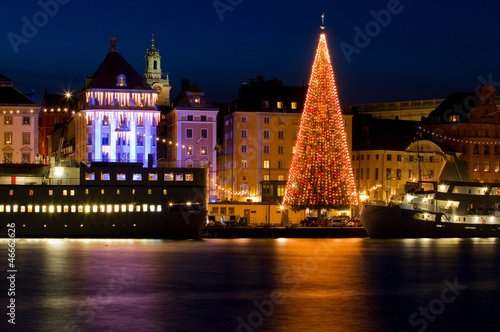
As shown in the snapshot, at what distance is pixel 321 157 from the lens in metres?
81.4

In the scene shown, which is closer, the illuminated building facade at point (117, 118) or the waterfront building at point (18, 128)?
the illuminated building facade at point (117, 118)

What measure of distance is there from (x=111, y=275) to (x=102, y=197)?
27.0 meters

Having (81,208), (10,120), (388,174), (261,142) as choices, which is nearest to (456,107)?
(388,174)

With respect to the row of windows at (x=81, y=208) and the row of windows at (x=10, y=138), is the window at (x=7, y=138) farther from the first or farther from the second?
the row of windows at (x=81, y=208)

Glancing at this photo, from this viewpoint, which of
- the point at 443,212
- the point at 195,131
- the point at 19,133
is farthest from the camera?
the point at 195,131

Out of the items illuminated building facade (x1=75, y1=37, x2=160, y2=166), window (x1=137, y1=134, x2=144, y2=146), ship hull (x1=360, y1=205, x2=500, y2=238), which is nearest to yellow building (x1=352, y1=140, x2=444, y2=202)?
ship hull (x1=360, y1=205, x2=500, y2=238)

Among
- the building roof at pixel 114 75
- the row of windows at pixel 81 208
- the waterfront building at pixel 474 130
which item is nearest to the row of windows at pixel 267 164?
the building roof at pixel 114 75

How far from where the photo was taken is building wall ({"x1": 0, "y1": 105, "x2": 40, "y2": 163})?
101250 mm

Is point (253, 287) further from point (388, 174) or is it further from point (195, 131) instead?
point (388, 174)

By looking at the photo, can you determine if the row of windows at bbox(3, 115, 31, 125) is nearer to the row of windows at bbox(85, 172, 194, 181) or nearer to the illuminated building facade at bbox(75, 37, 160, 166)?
the illuminated building facade at bbox(75, 37, 160, 166)

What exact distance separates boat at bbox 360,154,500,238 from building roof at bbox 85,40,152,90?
31.8 metres

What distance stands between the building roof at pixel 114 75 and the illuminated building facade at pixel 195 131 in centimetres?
465

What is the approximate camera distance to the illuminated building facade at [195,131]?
102625mm

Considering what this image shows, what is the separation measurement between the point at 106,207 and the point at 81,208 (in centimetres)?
216
